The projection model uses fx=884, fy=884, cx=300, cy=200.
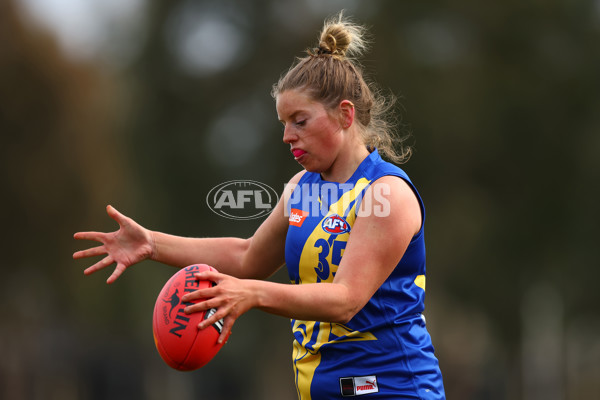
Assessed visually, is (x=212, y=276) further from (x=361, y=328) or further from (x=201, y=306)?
(x=361, y=328)

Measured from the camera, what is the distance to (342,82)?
485 centimetres

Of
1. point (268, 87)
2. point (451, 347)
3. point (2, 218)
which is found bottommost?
point (451, 347)

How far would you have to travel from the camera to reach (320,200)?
4.75 metres

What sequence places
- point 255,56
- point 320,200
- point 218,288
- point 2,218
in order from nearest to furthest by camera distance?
point 218,288
point 320,200
point 2,218
point 255,56

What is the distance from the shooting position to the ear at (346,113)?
15.8 feet

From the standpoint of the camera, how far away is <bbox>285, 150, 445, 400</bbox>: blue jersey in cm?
452

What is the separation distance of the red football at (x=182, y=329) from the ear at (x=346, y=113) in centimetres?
110

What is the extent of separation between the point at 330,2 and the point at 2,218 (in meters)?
8.86

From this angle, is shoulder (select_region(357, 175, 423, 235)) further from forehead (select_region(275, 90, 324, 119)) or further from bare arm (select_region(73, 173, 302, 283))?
bare arm (select_region(73, 173, 302, 283))

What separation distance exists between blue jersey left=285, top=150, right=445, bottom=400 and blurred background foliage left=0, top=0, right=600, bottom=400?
14.5 m

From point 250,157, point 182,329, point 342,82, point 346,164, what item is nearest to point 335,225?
point 346,164

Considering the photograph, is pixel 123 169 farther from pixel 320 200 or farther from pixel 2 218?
pixel 320 200

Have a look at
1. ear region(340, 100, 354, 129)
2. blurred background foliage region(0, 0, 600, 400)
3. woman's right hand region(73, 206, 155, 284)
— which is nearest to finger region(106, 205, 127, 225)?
woman's right hand region(73, 206, 155, 284)

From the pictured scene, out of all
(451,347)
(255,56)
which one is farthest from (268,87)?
(451,347)
